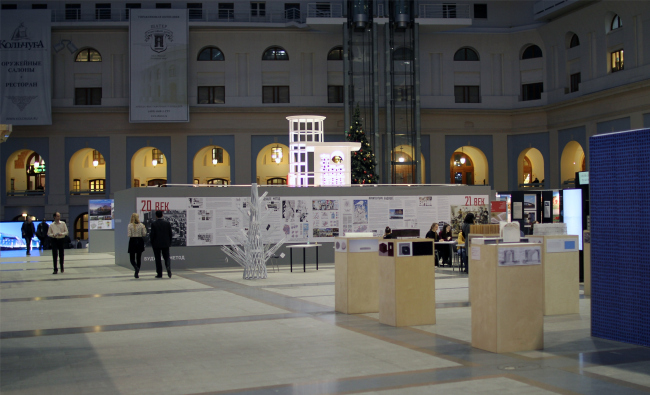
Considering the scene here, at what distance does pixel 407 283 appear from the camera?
9820 mm

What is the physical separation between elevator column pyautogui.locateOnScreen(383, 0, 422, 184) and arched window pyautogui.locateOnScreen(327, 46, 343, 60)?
10.9 ft

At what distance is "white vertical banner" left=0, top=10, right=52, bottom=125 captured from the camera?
40.0m

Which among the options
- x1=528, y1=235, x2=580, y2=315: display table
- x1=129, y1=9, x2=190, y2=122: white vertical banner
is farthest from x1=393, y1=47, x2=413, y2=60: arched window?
x1=528, y1=235, x2=580, y2=315: display table

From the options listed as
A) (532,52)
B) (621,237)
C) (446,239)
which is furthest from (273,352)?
(532,52)

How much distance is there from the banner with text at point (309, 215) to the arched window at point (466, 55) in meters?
22.5

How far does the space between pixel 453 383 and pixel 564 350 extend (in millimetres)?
2168

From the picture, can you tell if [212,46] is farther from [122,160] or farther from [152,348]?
[152,348]

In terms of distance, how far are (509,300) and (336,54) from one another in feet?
122

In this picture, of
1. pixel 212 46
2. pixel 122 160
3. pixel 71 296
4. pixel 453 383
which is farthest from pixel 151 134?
pixel 453 383

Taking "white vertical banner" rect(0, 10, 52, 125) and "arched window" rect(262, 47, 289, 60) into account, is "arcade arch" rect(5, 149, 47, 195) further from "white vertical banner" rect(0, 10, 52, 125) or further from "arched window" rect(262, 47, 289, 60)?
"arched window" rect(262, 47, 289, 60)

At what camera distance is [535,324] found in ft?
26.1

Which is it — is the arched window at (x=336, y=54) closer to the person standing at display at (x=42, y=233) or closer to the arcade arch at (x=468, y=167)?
the arcade arch at (x=468, y=167)

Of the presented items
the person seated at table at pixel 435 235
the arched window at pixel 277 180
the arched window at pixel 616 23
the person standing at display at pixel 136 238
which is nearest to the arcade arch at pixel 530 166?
the arched window at pixel 616 23

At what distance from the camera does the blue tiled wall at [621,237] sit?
8.03 meters
